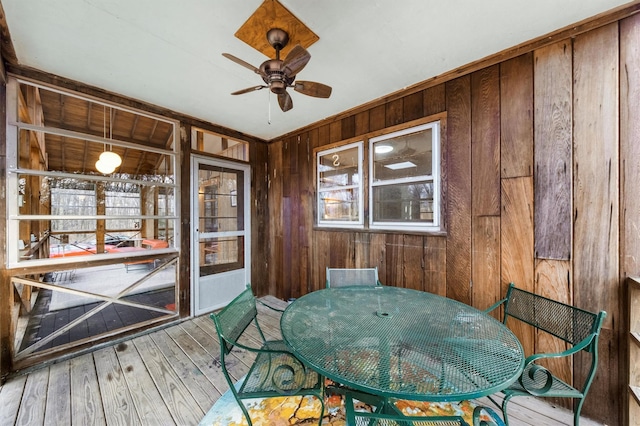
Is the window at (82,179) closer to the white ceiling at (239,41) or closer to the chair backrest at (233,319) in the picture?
the white ceiling at (239,41)

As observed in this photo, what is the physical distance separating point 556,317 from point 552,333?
11 cm

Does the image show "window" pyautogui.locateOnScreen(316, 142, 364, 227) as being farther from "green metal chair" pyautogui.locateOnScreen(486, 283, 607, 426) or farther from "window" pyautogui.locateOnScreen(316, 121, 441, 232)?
"green metal chair" pyautogui.locateOnScreen(486, 283, 607, 426)

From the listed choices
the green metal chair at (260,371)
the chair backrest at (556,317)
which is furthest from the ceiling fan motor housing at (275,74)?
the chair backrest at (556,317)

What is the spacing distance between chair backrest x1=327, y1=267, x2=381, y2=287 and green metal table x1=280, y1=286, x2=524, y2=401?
0.55m

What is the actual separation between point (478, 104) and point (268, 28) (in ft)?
5.81

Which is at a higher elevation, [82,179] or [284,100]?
[284,100]

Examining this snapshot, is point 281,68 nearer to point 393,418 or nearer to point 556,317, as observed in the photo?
point 393,418

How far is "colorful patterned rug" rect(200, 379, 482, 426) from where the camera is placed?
4.99ft

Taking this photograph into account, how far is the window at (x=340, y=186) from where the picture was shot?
2.93 metres

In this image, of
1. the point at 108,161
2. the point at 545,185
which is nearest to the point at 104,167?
the point at 108,161

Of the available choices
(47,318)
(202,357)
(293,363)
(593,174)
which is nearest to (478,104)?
(593,174)

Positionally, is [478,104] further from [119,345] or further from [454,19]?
[119,345]

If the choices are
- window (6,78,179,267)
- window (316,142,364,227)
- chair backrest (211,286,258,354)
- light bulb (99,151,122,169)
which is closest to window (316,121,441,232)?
window (316,142,364,227)

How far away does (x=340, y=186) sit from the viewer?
3.12m
